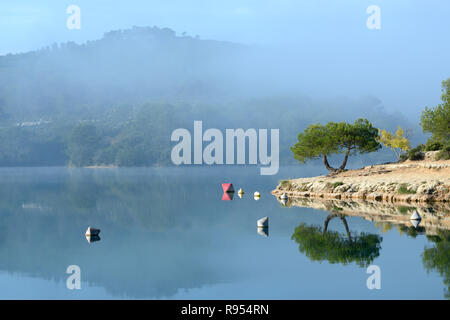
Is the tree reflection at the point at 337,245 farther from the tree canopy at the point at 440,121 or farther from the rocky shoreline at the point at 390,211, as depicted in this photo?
the tree canopy at the point at 440,121

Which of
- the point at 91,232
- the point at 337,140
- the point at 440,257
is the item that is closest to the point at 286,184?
the point at 337,140

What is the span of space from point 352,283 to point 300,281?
4.26 ft

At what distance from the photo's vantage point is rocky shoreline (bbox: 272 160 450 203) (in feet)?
105

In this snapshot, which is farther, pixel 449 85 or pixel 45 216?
pixel 449 85

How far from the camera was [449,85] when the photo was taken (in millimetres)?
40438

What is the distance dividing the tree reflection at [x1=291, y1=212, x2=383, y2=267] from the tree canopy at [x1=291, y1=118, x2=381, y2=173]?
2368 cm

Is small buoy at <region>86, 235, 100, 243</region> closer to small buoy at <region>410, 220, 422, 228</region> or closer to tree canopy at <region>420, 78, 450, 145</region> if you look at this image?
small buoy at <region>410, 220, 422, 228</region>

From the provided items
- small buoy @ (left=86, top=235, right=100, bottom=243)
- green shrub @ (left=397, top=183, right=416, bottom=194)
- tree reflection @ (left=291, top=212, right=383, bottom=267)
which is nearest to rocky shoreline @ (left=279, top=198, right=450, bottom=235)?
green shrub @ (left=397, top=183, right=416, bottom=194)

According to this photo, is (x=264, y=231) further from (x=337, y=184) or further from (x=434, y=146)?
(x=434, y=146)
